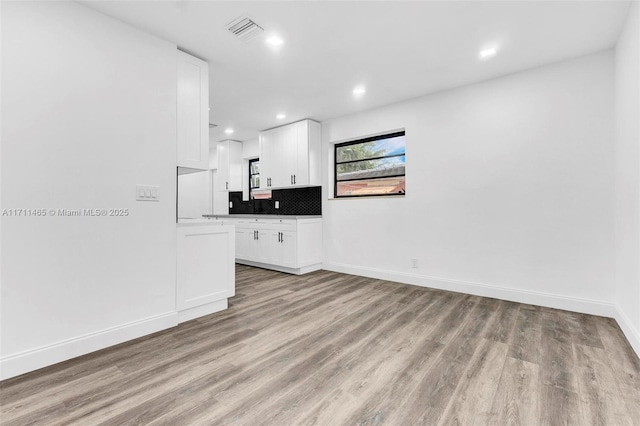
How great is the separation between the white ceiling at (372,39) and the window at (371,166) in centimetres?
88

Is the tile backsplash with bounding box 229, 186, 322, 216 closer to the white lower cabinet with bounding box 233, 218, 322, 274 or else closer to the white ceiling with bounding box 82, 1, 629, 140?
the white lower cabinet with bounding box 233, 218, 322, 274

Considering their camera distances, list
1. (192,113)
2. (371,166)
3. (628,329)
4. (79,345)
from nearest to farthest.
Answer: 1. (79,345)
2. (628,329)
3. (192,113)
4. (371,166)

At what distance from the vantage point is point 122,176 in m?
2.24

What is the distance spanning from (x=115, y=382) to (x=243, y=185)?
4.95 metres

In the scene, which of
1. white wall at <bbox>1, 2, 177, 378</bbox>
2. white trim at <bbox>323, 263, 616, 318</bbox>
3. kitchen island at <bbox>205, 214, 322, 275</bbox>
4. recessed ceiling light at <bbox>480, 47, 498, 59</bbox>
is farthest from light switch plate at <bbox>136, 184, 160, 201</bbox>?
recessed ceiling light at <bbox>480, 47, 498, 59</bbox>

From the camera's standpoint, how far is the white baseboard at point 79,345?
69.6 inches

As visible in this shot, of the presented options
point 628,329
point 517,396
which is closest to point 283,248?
point 517,396

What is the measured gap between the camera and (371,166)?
4547 millimetres

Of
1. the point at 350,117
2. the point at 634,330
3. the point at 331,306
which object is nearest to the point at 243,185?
the point at 350,117

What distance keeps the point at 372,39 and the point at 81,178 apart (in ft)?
8.53

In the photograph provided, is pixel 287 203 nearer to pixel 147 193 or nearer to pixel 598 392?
pixel 147 193

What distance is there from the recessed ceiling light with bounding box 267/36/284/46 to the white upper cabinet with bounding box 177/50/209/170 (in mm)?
772

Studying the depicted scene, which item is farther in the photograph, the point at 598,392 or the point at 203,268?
the point at 203,268

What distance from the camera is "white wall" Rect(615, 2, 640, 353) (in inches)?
81.1
